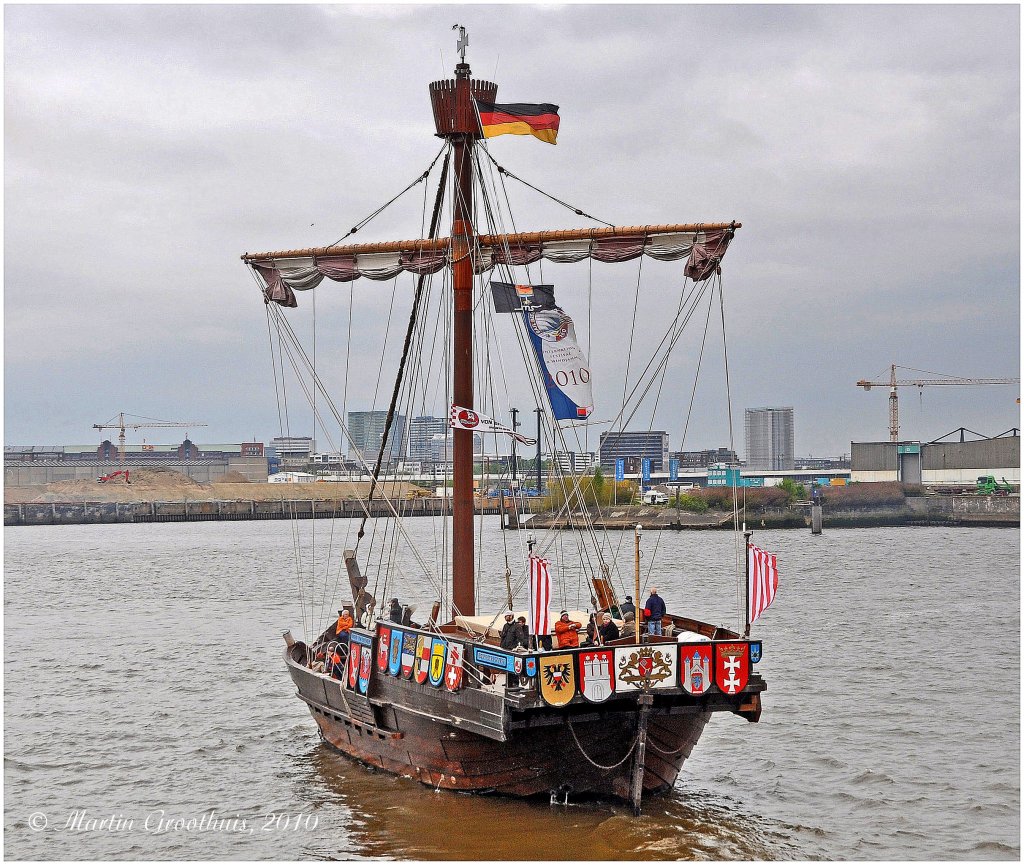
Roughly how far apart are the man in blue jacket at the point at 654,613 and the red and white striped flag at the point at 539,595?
7.02 feet

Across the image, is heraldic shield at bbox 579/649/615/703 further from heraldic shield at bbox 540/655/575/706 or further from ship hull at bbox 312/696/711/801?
ship hull at bbox 312/696/711/801

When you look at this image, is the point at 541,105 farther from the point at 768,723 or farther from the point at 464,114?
the point at 768,723

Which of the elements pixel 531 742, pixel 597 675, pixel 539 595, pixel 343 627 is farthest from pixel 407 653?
pixel 343 627

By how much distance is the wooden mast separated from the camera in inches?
1074

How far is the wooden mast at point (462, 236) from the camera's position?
89.5 feet

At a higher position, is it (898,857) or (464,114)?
(464,114)

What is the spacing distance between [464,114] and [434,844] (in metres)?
16.0

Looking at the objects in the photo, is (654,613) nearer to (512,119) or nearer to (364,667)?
(364,667)

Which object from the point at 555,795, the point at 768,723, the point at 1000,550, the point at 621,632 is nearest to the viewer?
the point at 555,795

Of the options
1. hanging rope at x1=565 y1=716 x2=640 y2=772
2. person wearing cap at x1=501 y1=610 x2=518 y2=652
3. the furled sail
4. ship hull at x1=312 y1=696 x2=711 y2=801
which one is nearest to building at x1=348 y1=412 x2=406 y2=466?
the furled sail

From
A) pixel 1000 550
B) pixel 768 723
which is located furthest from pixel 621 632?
pixel 1000 550

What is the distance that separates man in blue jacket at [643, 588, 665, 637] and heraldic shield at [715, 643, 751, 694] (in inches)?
82.5

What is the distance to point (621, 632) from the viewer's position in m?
22.4

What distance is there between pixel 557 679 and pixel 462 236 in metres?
12.3
